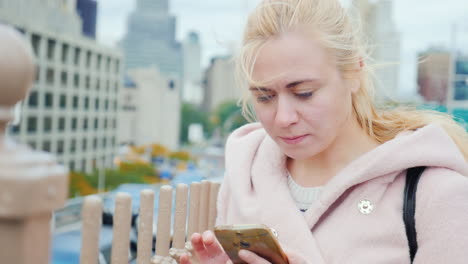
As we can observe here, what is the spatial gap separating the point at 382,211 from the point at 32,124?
21740 mm

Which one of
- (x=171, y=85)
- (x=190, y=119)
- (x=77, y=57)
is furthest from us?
(x=190, y=119)

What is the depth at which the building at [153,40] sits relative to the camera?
6750cm

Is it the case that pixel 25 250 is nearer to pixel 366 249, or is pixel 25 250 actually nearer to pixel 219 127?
pixel 366 249

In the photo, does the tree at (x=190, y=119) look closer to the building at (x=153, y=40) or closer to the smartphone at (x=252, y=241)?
the building at (x=153, y=40)

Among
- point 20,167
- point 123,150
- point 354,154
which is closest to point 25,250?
point 20,167

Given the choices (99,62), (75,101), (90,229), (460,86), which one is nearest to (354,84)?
(90,229)

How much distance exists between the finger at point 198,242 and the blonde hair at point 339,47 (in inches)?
15.5

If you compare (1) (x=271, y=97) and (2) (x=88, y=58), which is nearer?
(1) (x=271, y=97)

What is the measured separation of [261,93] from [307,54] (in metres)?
0.15

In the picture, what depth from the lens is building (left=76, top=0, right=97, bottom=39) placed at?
25.7 meters

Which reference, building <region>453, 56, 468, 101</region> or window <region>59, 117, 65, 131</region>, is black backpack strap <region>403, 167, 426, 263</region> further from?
window <region>59, 117, 65, 131</region>

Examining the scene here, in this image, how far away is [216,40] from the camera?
1.39m

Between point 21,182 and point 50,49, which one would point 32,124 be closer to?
point 50,49

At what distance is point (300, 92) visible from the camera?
3.66ft
